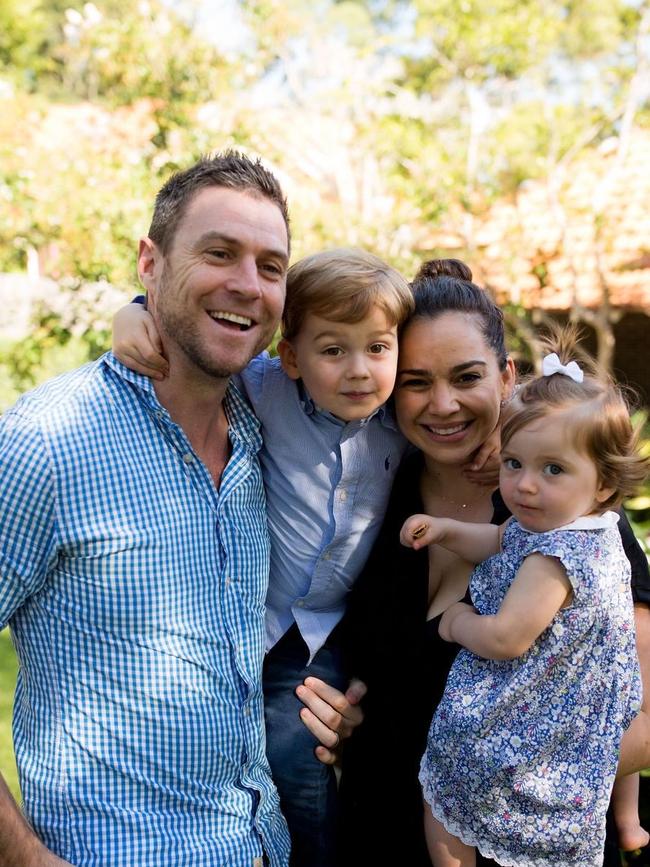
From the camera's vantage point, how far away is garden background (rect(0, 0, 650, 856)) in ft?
27.5

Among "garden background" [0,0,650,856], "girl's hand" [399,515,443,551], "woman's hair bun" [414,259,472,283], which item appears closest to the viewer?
"girl's hand" [399,515,443,551]

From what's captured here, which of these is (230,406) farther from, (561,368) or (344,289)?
(561,368)

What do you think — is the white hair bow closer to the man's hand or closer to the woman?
the woman

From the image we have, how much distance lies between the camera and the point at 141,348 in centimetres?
250

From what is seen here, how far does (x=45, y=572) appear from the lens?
90.0 inches

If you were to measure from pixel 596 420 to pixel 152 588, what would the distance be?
118 centimetres

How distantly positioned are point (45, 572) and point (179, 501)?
37 cm

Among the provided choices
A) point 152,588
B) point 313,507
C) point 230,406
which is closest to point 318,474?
point 313,507

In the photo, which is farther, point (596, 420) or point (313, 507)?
point (313, 507)

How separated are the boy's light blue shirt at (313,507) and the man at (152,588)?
0.22 metres

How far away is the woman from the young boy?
7 centimetres

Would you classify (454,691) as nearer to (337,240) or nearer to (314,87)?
(337,240)

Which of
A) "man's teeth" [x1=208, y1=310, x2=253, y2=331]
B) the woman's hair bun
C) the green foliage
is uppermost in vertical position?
the woman's hair bun

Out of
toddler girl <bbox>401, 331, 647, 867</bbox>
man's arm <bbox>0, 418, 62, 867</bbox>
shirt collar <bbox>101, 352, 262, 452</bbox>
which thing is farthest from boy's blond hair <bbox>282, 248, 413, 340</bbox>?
man's arm <bbox>0, 418, 62, 867</bbox>
